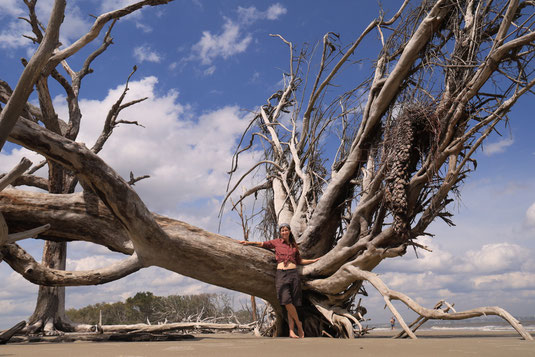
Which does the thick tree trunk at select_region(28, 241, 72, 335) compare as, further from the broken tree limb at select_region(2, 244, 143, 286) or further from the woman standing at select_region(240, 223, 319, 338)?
the woman standing at select_region(240, 223, 319, 338)

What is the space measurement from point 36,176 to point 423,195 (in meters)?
7.90

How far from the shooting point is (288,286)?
6.25m

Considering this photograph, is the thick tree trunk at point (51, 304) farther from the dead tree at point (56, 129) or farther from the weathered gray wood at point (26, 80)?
the weathered gray wood at point (26, 80)

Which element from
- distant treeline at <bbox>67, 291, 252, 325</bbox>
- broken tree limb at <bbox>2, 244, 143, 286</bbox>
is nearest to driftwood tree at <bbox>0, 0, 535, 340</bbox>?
broken tree limb at <bbox>2, 244, 143, 286</bbox>

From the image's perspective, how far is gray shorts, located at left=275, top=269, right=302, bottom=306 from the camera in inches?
244

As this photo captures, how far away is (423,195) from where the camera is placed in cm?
605

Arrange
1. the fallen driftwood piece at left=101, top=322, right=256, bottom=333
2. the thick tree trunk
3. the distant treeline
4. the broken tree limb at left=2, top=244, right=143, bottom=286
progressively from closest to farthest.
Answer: the broken tree limb at left=2, top=244, right=143, bottom=286, the fallen driftwood piece at left=101, top=322, right=256, bottom=333, the thick tree trunk, the distant treeline

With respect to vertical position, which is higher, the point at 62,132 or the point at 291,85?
the point at 291,85

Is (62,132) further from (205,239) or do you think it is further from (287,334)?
(287,334)

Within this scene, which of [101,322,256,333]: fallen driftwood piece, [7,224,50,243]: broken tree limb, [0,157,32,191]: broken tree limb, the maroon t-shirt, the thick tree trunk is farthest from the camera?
the thick tree trunk

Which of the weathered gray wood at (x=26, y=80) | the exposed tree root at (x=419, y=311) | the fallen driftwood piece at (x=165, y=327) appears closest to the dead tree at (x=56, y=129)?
the fallen driftwood piece at (x=165, y=327)

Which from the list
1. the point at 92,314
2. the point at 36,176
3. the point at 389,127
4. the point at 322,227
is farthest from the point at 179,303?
the point at 389,127

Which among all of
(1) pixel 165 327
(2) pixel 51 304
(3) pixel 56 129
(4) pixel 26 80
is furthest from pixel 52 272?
(3) pixel 56 129

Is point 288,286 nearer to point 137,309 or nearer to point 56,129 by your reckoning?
point 56,129
